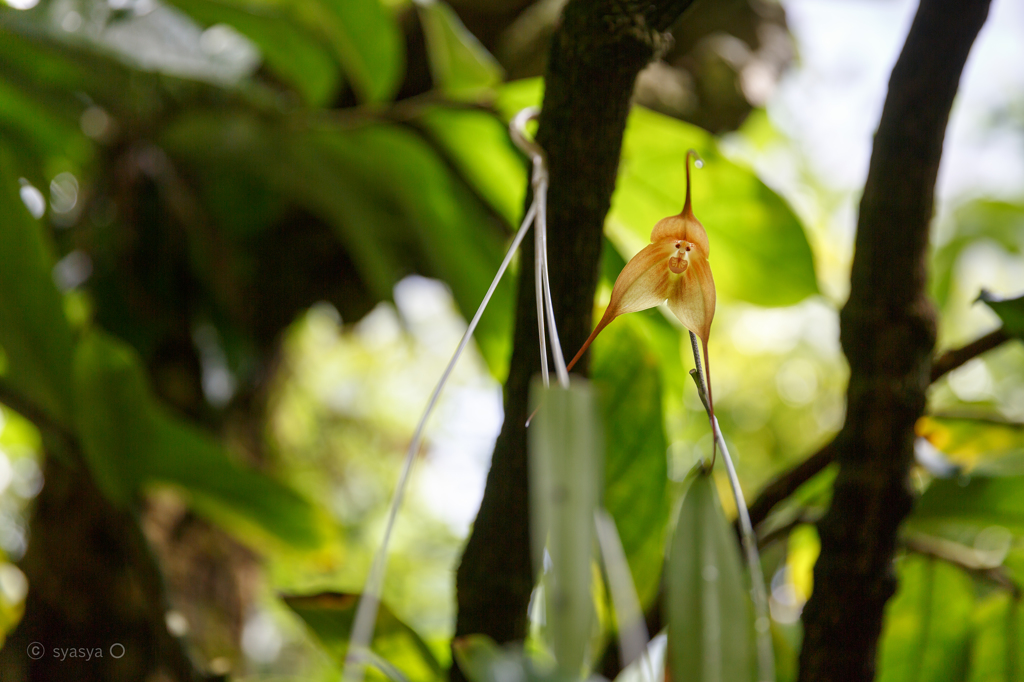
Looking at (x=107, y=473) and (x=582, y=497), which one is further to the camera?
(x=107, y=473)

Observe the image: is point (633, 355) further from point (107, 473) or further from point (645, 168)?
point (107, 473)

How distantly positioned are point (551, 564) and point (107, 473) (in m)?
0.41

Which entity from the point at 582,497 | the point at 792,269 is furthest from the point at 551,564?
the point at 792,269

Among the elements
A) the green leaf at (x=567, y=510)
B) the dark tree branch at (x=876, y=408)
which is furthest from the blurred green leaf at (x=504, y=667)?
the dark tree branch at (x=876, y=408)

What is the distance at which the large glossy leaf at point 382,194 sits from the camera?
1.53 feet

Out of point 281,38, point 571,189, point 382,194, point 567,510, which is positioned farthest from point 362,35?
point 567,510

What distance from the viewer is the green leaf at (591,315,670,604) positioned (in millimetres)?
306

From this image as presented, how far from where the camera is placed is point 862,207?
0.24 m

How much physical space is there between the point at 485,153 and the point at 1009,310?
302 mm

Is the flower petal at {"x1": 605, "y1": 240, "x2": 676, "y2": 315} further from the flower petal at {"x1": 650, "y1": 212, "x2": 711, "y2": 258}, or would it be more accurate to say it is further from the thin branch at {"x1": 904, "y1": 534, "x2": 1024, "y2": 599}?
the thin branch at {"x1": 904, "y1": 534, "x2": 1024, "y2": 599}

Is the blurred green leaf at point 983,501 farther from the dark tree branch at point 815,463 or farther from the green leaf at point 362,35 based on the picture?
the green leaf at point 362,35

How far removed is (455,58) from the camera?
1.46 ft

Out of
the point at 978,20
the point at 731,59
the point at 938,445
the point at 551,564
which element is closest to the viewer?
the point at 551,564

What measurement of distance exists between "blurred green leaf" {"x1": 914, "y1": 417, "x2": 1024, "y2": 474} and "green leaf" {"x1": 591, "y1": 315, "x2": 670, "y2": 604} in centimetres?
14
